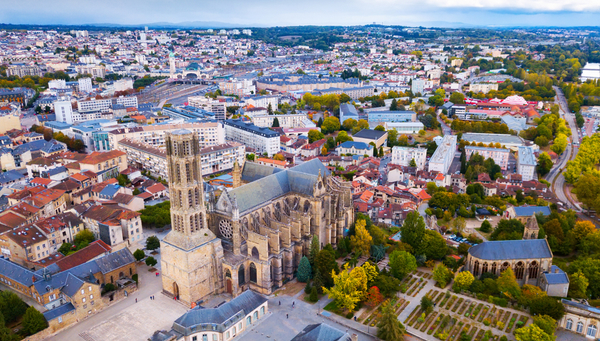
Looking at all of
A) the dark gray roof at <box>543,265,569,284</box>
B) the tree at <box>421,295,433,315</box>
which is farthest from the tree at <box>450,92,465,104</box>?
the tree at <box>421,295,433,315</box>

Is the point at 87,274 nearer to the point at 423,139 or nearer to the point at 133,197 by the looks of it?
the point at 133,197

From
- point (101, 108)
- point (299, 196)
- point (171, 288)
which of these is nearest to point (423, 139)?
point (299, 196)

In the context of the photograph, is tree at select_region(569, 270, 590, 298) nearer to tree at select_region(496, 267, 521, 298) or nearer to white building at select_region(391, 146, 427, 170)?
tree at select_region(496, 267, 521, 298)

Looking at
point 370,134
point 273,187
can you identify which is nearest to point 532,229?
point 273,187

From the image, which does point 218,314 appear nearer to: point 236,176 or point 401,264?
point 401,264

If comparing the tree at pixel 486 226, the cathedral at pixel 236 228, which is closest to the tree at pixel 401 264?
the cathedral at pixel 236 228

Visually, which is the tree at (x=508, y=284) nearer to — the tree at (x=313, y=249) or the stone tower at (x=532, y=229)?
the stone tower at (x=532, y=229)
